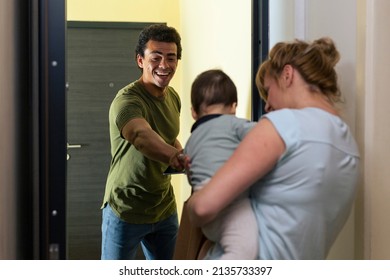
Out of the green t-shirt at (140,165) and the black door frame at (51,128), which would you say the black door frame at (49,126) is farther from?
the green t-shirt at (140,165)

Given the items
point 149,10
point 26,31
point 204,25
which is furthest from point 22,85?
point 149,10

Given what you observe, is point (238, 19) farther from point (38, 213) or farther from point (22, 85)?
point (38, 213)

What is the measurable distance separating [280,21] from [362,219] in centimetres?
44

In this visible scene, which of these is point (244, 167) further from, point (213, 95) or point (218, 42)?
point (218, 42)

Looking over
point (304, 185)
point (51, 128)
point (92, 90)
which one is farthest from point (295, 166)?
point (92, 90)

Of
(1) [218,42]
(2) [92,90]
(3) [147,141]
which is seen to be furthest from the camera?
(2) [92,90]

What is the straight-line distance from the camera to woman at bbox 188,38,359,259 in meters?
0.75

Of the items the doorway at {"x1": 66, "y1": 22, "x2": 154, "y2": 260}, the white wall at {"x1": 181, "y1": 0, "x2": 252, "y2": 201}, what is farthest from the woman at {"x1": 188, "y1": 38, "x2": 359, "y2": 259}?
the doorway at {"x1": 66, "y1": 22, "x2": 154, "y2": 260}

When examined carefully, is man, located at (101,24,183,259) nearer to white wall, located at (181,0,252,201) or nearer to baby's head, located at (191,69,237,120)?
white wall, located at (181,0,252,201)

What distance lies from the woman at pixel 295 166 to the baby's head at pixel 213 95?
0.18 ft

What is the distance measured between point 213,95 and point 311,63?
0.14m

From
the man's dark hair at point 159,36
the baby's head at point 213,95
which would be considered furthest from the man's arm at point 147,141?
the baby's head at point 213,95

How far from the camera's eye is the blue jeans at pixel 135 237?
1.35 meters

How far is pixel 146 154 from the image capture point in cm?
122
